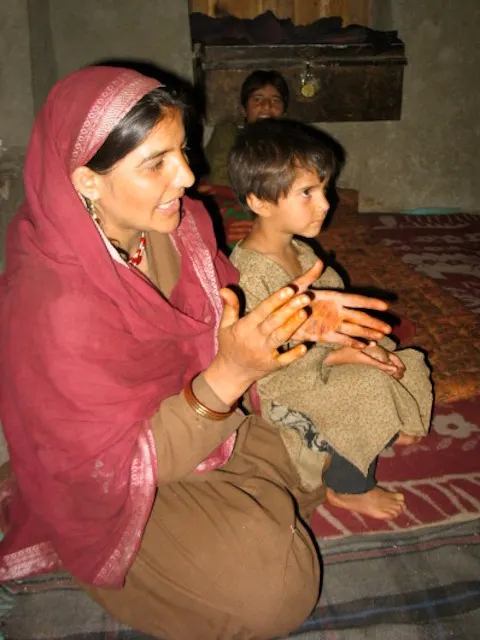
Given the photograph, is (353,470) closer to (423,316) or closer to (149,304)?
(149,304)

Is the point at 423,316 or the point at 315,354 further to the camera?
the point at 423,316

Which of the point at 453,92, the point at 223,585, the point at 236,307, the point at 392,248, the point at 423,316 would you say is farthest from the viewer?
the point at 453,92

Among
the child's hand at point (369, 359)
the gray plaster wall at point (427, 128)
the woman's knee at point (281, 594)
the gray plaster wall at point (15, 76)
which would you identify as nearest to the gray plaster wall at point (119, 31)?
the gray plaster wall at point (15, 76)

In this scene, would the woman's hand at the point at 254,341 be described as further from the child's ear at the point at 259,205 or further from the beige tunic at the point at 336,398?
the child's ear at the point at 259,205

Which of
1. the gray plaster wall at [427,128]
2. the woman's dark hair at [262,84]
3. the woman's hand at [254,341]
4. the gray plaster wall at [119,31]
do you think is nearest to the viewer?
the woman's hand at [254,341]

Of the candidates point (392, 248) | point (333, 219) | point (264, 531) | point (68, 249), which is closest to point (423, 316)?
point (392, 248)

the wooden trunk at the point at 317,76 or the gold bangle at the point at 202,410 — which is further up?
the wooden trunk at the point at 317,76

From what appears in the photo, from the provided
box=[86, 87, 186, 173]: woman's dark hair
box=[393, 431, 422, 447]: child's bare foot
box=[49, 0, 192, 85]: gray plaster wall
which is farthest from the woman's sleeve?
box=[49, 0, 192, 85]: gray plaster wall

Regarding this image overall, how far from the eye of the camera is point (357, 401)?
162 cm

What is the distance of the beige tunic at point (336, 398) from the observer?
161 centimetres

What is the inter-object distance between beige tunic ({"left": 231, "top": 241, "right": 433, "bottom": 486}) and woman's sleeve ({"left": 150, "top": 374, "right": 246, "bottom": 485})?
430 mm

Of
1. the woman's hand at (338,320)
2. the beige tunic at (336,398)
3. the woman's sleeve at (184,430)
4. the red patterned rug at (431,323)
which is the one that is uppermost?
the woman's hand at (338,320)

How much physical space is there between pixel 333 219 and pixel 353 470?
2761 mm

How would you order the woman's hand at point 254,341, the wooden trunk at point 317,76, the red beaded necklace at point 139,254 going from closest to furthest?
the woman's hand at point 254,341, the red beaded necklace at point 139,254, the wooden trunk at point 317,76
